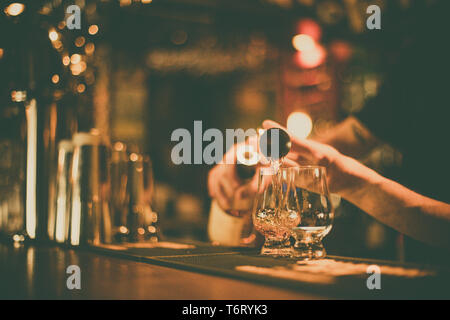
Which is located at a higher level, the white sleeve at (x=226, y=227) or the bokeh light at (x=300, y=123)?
the bokeh light at (x=300, y=123)

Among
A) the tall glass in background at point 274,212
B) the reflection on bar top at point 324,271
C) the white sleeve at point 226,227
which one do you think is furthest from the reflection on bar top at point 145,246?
the reflection on bar top at point 324,271

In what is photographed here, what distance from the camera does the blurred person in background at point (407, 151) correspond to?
1.20 metres

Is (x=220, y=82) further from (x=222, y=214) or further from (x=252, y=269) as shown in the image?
(x=252, y=269)

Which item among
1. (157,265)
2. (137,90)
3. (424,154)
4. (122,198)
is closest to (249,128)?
(137,90)

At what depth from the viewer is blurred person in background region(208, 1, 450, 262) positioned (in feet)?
3.93

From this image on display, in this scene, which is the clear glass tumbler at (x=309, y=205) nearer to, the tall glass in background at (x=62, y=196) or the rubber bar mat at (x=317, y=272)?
the rubber bar mat at (x=317, y=272)

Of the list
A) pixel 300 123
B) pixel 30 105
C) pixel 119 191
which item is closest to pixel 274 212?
pixel 119 191

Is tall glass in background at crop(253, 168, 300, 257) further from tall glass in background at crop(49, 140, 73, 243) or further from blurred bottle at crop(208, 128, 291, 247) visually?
tall glass in background at crop(49, 140, 73, 243)

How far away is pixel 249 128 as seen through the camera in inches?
165

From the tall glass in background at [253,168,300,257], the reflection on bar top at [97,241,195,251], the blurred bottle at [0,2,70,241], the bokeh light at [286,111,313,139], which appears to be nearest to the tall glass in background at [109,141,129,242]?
the reflection on bar top at [97,241,195,251]

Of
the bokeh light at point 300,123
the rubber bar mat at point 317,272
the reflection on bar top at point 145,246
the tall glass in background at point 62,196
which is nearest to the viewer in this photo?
the rubber bar mat at point 317,272

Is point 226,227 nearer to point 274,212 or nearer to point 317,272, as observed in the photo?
point 274,212

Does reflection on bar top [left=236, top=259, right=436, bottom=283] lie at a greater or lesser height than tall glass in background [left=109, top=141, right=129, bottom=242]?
lesser
